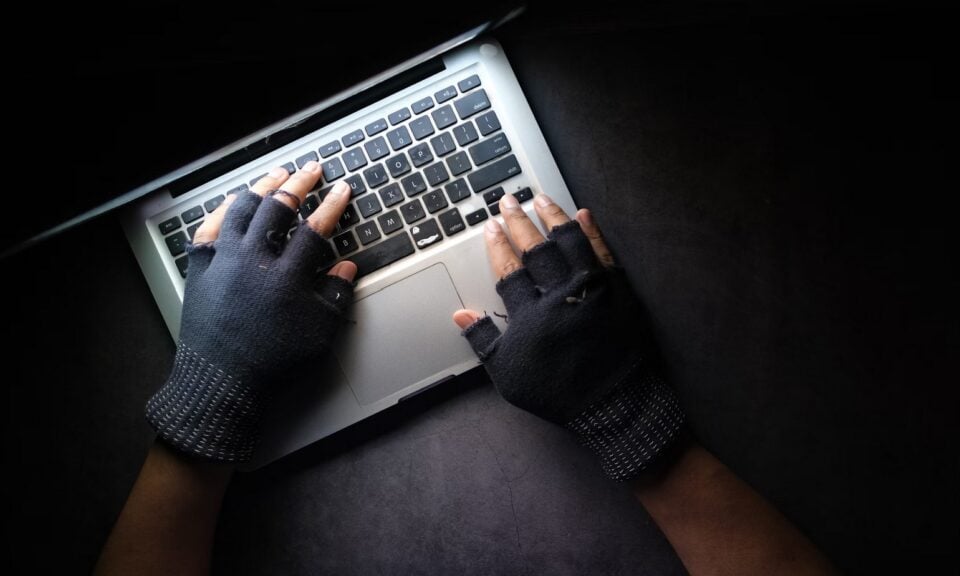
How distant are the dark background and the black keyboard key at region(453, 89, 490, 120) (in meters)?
0.08

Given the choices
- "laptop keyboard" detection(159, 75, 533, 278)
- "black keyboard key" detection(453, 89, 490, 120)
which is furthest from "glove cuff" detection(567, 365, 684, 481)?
"black keyboard key" detection(453, 89, 490, 120)

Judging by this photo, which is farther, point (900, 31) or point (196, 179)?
point (196, 179)

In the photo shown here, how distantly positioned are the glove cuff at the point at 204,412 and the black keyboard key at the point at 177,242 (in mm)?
131

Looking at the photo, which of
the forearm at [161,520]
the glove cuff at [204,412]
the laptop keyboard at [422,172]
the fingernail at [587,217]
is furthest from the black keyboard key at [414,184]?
the forearm at [161,520]

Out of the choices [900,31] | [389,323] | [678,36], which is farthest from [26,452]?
[900,31]

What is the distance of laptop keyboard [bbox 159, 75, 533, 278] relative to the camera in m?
0.65

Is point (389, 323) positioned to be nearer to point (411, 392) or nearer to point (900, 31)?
point (411, 392)

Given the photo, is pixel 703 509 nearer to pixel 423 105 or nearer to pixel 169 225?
pixel 423 105

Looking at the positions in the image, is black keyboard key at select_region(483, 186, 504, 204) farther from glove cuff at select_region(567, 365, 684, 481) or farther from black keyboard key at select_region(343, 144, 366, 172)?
glove cuff at select_region(567, 365, 684, 481)

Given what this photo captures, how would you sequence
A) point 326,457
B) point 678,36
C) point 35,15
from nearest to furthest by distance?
point 35,15
point 678,36
point 326,457

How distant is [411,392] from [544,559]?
0.99ft

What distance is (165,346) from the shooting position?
726mm

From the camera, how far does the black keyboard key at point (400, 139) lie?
2.12 feet

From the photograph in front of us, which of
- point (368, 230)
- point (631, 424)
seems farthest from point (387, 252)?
point (631, 424)
